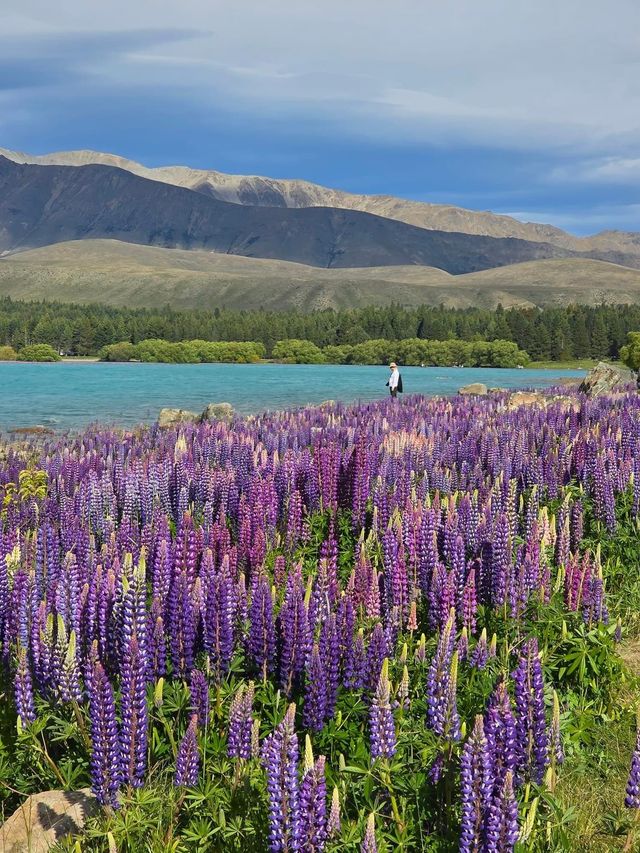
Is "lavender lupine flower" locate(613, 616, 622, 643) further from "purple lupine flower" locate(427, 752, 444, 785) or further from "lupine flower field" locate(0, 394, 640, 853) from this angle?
"purple lupine flower" locate(427, 752, 444, 785)

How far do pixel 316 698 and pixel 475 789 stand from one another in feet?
5.10

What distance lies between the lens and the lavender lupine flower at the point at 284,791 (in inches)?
141

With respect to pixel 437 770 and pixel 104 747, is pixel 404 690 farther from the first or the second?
pixel 104 747

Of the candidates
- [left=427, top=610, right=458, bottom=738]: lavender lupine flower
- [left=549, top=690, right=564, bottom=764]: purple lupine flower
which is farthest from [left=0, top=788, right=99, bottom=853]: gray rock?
[left=549, top=690, right=564, bottom=764]: purple lupine flower

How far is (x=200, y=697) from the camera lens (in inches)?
204

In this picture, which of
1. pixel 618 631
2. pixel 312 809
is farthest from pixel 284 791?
pixel 618 631

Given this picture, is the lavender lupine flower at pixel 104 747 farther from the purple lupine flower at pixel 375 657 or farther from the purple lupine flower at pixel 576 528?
the purple lupine flower at pixel 576 528

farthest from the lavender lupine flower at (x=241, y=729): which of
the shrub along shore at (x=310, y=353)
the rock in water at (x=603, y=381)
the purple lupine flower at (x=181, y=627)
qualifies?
the shrub along shore at (x=310, y=353)

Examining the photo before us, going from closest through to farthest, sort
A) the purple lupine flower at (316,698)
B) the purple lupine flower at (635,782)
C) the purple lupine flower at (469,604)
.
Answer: the purple lupine flower at (635,782), the purple lupine flower at (316,698), the purple lupine flower at (469,604)

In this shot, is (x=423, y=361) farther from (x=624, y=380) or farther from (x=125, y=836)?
(x=125, y=836)

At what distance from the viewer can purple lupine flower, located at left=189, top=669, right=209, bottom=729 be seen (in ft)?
16.9

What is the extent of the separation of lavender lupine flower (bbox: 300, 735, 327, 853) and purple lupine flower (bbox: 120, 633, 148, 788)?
1320mm

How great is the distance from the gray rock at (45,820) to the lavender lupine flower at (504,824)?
2.32 m

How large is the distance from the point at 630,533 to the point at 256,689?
6020 millimetres
